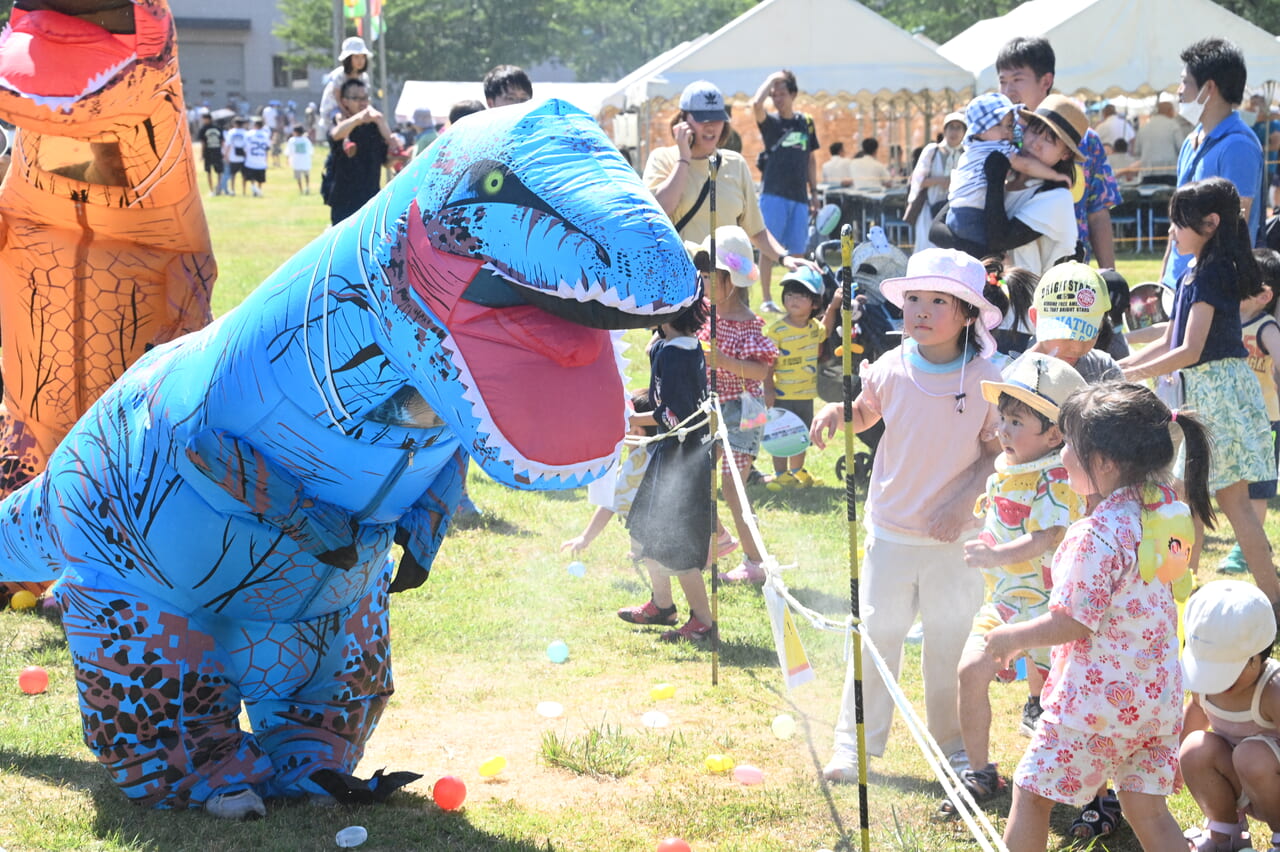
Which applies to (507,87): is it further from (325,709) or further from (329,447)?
(329,447)

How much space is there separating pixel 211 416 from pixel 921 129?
2881 centimetres

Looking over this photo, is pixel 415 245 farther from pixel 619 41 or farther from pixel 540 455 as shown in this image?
pixel 619 41

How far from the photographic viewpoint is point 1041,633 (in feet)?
10.9

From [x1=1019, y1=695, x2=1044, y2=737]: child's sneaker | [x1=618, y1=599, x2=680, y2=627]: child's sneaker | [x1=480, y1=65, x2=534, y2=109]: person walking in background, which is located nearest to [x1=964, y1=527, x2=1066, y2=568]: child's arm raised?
[x1=1019, y1=695, x2=1044, y2=737]: child's sneaker

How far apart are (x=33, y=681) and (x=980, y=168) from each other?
4.42 meters

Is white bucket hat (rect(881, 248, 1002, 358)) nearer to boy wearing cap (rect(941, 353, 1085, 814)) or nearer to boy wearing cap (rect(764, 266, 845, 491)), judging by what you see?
boy wearing cap (rect(941, 353, 1085, 814))

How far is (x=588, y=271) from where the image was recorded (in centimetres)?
294

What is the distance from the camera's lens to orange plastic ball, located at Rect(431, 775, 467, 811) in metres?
4.17

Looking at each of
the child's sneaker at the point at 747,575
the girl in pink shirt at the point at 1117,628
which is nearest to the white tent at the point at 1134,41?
the child's sneaker at the point at 747,575

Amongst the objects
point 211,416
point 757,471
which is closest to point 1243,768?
point 211,416

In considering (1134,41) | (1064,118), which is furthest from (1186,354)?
(1134,41)

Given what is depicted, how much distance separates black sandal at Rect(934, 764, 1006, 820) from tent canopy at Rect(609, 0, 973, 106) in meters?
13.1

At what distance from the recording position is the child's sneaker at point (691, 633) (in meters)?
5.88

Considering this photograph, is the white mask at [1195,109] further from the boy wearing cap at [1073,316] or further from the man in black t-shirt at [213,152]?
the man in black t-shirt at [213,152]
